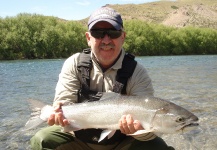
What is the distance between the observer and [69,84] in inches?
160

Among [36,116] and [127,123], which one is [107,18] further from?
[36,116]

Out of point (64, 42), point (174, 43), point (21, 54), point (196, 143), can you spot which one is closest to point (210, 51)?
point (174, 43)

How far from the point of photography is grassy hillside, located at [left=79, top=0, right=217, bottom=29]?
497 feet

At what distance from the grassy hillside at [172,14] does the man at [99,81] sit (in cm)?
14535

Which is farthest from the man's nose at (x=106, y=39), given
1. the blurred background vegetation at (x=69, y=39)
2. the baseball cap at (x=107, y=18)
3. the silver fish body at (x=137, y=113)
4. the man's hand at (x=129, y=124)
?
the blurred background vegetation at (x=69, y=39)

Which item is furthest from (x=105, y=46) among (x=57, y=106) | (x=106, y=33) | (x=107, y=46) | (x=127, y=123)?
(x=127, y=123)

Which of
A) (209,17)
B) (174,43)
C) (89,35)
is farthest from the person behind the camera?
(209,17)

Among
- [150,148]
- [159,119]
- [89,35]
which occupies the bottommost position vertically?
[150,148]

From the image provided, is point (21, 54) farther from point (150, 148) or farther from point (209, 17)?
point (209, 17)

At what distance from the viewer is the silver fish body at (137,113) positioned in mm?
3199

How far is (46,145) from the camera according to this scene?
153 inches

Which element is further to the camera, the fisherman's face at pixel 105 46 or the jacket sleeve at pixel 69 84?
the jacket sleeve at pixel 69 84

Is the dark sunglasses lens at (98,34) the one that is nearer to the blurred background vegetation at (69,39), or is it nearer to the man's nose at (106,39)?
the man's nose at (106,39)

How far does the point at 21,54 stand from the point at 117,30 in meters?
57.8
